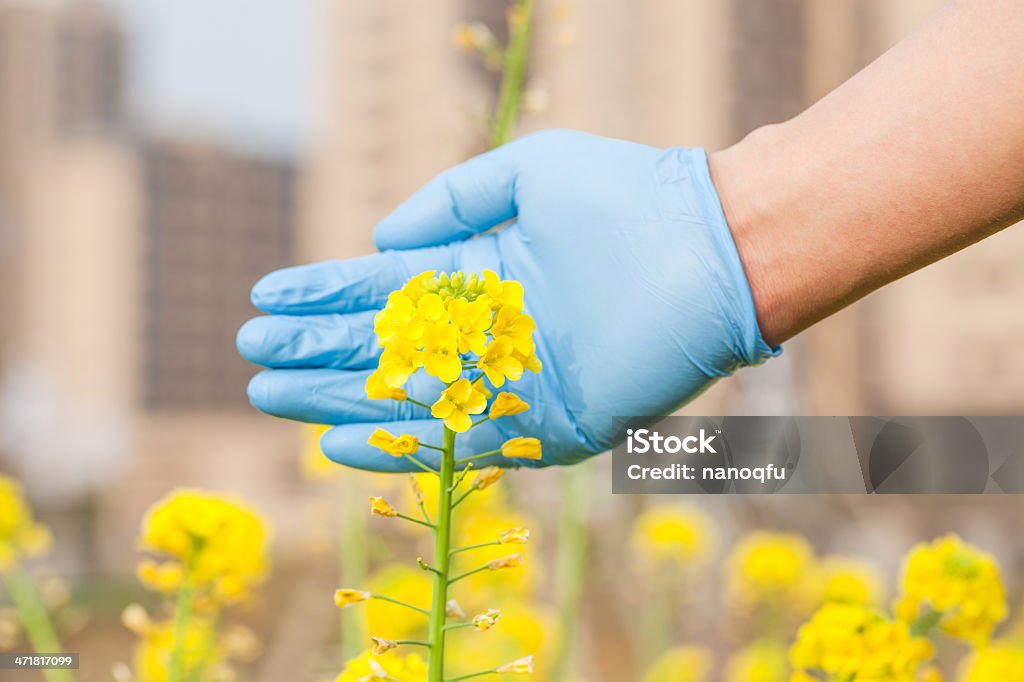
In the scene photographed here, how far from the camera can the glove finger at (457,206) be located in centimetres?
99

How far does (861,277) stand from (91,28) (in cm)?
3927

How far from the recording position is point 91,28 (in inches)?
1369

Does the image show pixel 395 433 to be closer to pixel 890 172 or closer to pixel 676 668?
pixel 890 172

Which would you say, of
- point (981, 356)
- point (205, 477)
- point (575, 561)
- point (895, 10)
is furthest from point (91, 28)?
point (575, 561)

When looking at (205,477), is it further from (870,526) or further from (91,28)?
(870,526)

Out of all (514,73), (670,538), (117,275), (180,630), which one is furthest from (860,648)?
(117,275)

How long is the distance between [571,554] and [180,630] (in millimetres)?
640

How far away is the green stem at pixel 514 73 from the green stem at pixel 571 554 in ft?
1.55

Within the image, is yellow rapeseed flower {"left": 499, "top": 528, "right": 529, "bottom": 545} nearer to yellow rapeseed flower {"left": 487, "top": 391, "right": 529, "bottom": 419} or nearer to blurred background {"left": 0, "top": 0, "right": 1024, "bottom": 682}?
yellow rapeseed flower {"left": 487, "top": 391, "right": 529, "bottom": 419}

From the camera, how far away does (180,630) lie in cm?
79

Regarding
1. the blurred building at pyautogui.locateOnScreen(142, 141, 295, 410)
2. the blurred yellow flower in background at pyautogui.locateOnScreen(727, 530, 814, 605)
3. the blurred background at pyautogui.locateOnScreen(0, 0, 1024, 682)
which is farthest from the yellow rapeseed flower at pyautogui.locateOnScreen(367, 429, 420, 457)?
the blurred building at pyautogui.locateOnScreen(142, 141, 295, 410)

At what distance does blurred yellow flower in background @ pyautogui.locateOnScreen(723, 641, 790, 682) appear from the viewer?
135cm

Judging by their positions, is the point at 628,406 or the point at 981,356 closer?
the point at 628,406

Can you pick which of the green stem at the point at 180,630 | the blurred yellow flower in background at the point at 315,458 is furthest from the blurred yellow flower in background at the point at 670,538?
the green stem at the point at 180,630
